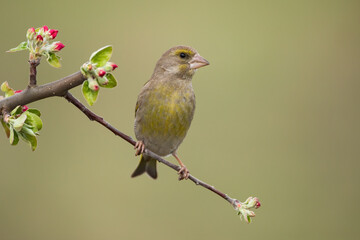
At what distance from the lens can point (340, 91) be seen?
31.7ft

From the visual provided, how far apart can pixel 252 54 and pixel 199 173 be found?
288cm

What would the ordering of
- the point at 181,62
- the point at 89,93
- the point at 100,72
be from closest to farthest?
the point at 100,72 < the point at 89,93 < the point at 181,62

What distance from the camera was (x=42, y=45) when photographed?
2.11 metres

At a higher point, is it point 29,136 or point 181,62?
point 181,62

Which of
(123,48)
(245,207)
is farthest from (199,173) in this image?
(245,207)

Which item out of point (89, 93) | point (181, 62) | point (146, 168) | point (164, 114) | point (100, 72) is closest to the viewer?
point (100, 72)

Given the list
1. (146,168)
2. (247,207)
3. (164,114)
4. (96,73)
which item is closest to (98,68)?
(96,73)

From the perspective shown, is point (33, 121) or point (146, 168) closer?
point (33, 121)

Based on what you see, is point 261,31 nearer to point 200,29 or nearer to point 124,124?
point 200,29

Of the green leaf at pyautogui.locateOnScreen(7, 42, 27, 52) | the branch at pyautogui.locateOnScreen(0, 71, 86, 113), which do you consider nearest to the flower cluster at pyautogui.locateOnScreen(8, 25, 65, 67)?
the green leaf at pyautogui.locateOnScreen(7, 42, 27, 52)

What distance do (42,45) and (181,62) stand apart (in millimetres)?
2125

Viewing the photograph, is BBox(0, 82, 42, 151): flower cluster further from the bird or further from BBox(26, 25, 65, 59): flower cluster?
the bird

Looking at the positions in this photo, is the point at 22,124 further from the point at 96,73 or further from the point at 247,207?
the point at 247,207

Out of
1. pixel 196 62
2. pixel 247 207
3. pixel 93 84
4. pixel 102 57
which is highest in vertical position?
pixel 196 62
